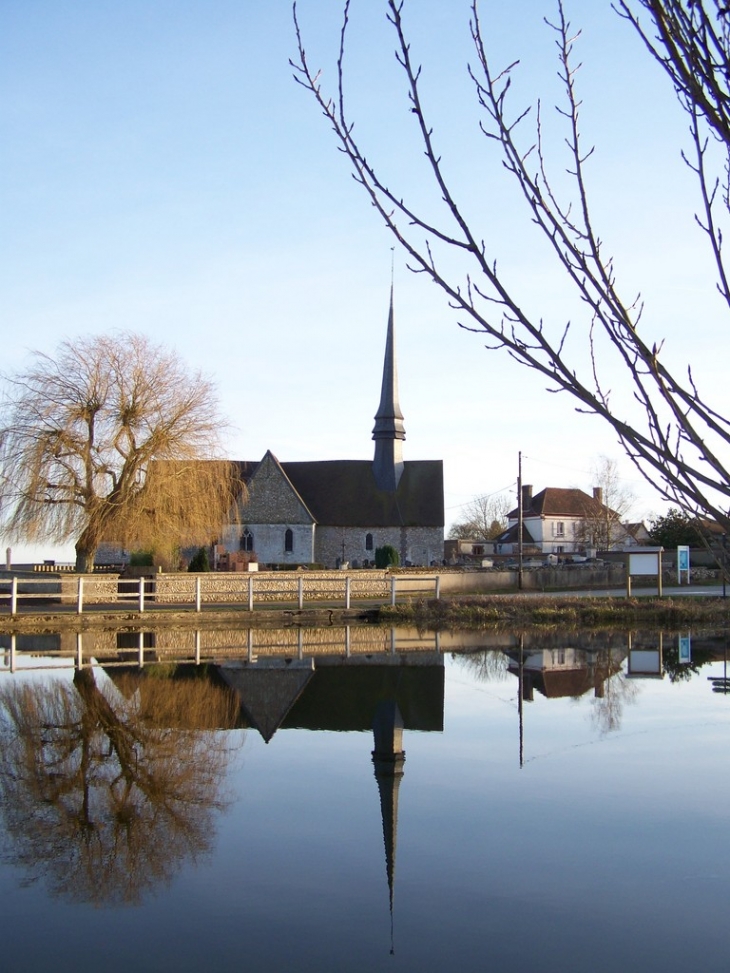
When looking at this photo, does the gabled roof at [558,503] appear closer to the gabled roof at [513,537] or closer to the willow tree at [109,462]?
the gabled roof at [513,537]

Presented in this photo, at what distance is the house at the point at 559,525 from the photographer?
227 ft

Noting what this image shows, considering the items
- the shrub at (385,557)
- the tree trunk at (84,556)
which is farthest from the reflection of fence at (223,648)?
the shrub at (385,557)

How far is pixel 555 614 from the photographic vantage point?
25984 mm

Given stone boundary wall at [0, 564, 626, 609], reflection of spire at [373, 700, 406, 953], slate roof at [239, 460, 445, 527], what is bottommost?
reflection of spire at [373, 700, 406, 953]

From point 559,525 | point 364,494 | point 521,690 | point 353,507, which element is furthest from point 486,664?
point 559,525

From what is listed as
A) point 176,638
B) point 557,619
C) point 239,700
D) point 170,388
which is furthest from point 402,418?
point 239,700

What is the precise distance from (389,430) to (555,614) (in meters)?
28.5

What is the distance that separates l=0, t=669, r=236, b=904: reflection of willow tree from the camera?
6.71 meters

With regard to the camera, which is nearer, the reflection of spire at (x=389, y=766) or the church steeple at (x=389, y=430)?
the reflection of spire at (x=389, y=766)

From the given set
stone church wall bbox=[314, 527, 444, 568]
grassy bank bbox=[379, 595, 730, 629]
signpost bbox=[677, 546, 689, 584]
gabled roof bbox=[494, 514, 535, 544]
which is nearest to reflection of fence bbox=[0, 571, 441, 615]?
grassy bank bbox=[379, 595, 730, 629]

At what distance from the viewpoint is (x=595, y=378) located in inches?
108

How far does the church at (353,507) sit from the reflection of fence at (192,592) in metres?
15.8

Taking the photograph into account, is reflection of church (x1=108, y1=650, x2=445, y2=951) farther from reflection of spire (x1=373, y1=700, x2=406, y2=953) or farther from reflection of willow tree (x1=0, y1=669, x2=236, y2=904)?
reflection of willow tree (x1=0, y1=669, x2=236, y2=904)

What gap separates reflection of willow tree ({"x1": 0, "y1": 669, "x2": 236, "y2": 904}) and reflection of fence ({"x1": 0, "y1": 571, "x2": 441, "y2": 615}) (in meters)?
11.8
